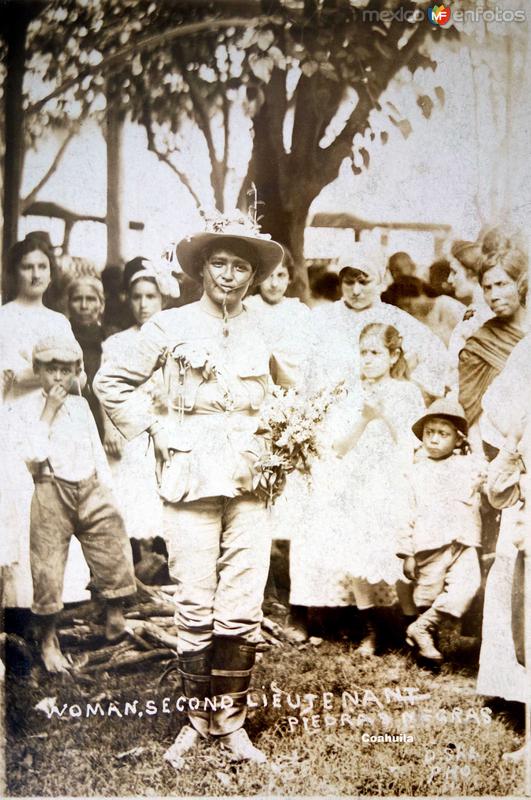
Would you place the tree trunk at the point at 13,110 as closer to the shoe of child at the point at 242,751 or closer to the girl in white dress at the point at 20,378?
the girl in white dress at the point at 20,378

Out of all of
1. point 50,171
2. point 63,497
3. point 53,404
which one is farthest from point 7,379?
point 50,171

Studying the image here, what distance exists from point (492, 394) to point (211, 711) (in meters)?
1.72

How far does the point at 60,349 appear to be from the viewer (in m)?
2.86

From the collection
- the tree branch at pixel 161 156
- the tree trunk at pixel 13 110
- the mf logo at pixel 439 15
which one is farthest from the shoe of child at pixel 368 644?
the mf logo at pixel 439 15

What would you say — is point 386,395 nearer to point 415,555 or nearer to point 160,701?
point 415,555

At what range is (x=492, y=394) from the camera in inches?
112

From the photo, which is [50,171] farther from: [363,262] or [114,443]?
[363,262]

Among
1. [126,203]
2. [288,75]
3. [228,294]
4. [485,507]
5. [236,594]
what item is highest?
[288,75]

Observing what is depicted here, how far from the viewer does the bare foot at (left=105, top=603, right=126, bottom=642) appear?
110 inches

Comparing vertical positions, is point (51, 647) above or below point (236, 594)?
below

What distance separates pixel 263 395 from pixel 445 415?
75 centimetres

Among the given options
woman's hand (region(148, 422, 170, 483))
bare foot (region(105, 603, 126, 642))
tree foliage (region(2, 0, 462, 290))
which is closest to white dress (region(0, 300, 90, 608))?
bare foot (region(105, 603, 126, 642))

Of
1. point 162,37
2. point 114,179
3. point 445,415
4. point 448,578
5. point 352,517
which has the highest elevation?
point 162,37

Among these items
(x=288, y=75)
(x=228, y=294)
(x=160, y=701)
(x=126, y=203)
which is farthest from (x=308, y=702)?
(x=288, y=75)
